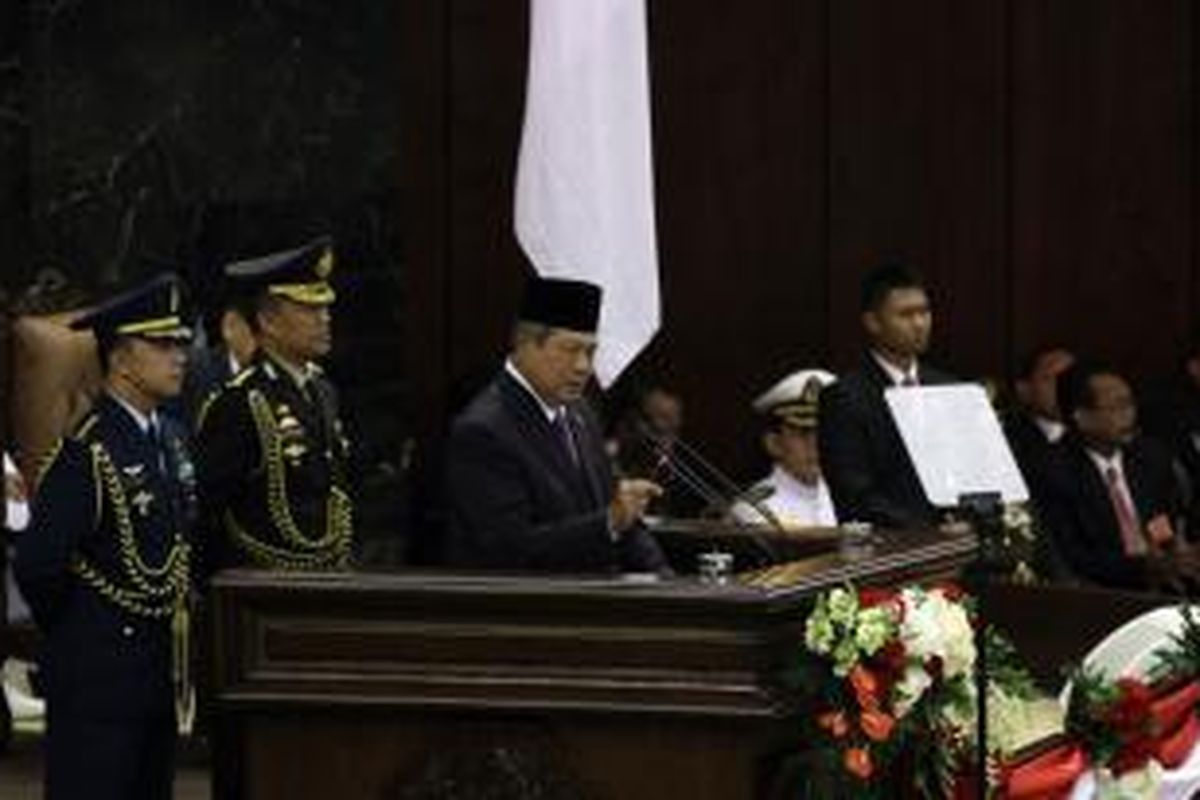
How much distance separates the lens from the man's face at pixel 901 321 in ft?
30.1

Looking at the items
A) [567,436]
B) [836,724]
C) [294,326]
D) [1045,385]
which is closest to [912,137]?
[1045,385]

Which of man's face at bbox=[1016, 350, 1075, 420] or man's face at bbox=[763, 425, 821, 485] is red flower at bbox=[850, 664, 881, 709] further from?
man's face at bbox=[1016, 350, 1075, 420]

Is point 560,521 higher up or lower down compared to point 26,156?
lower down

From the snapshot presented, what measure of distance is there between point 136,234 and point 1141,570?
377cm

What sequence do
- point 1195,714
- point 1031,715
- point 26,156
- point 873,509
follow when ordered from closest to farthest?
point 1195,714 → point 1031,715 → point 873,509 → point 26,156

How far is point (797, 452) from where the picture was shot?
9898mm

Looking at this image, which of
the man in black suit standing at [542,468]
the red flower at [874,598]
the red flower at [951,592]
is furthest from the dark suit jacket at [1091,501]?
the red flower at [874,598]

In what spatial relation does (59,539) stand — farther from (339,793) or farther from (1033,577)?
(1033,577)

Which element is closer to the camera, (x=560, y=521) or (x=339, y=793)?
(x=339, y=793)

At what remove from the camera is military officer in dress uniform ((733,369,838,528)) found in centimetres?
973

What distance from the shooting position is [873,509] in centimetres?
884

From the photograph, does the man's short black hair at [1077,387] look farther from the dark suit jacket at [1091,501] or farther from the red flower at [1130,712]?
the red flower at [1130,712]

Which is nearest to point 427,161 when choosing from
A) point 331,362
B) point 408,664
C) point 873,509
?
point 331,362

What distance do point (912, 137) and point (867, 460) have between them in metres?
3.35
